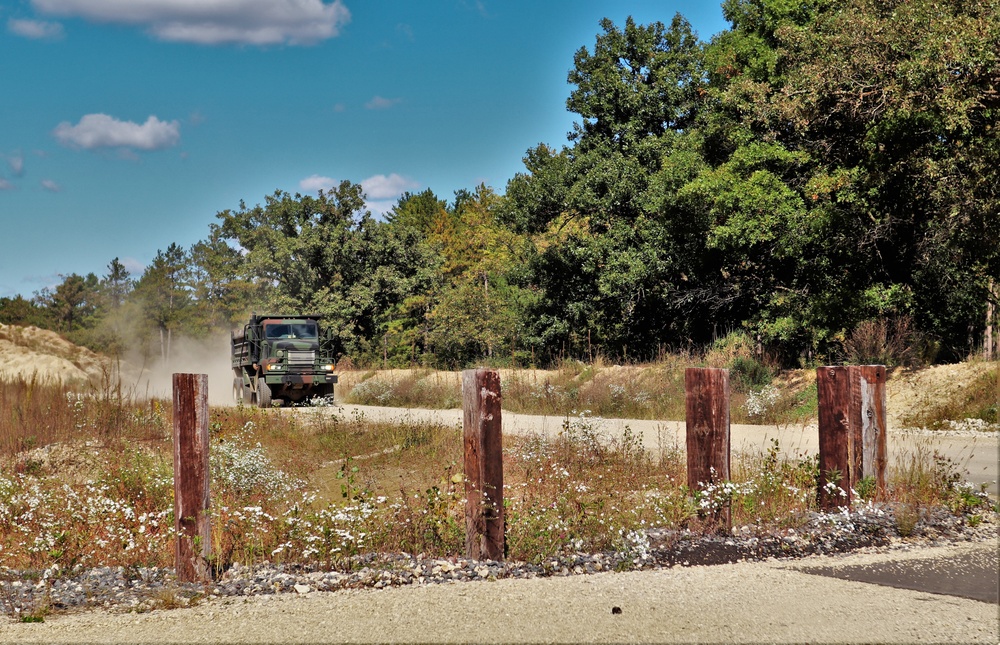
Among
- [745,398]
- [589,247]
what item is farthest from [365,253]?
[745,398]

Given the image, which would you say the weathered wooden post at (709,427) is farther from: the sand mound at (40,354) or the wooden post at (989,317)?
the sand mound at (40,354)

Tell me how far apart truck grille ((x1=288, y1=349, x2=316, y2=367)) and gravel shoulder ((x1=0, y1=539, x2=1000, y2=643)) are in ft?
59.5

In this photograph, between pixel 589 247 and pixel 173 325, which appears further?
pixel 173 325

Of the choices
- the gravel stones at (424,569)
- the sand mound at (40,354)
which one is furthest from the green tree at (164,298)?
the gravel stones at (424,569)

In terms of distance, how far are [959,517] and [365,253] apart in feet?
132

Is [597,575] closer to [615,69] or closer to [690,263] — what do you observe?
[690,263]

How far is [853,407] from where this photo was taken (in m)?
6.91

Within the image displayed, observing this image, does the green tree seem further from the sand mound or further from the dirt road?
the dirt road

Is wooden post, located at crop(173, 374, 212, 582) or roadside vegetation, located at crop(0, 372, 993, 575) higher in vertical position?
wooden post, located at crop(173, 374, 212, 582)

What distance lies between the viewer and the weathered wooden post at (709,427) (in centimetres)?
625

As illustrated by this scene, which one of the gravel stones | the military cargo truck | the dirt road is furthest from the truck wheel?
the gravel stones

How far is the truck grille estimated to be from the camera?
74.4 ft

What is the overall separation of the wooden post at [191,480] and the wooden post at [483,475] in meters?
1.67

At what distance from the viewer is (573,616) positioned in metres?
4.50
